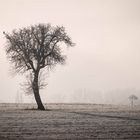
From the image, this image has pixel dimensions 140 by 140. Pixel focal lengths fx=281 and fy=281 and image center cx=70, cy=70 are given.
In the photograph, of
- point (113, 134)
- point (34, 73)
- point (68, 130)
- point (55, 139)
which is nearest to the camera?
point (55, 139)

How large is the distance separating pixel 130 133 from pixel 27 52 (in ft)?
87.4

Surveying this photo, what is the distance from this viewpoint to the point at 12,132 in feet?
52.9

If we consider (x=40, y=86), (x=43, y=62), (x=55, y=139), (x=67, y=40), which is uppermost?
(x=67, y=40)

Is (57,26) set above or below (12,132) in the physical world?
above

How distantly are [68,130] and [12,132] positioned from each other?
3358mm

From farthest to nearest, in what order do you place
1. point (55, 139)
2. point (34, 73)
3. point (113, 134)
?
point (34, 73) < point (113, 134) < point (55, 139)

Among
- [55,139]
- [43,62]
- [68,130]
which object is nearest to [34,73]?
[43,62]

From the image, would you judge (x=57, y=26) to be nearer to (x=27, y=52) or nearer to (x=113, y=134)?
(x=27, y=52)

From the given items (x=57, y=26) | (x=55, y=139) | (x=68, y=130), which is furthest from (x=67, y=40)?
(x=55, y=139)

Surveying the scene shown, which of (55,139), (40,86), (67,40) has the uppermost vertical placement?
(67,40)

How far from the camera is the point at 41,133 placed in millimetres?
15859

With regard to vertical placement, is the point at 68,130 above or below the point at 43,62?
below

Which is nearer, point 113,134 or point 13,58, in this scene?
point 113,134

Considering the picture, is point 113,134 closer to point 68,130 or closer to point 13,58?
point 68,130
